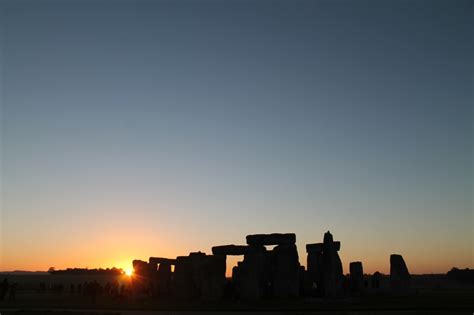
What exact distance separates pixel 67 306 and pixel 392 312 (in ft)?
45.6

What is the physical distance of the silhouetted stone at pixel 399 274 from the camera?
30.7m

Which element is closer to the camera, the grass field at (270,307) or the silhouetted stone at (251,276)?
the grass field at (270,307)

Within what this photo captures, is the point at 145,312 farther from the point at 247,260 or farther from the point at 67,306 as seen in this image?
the point at 247,260

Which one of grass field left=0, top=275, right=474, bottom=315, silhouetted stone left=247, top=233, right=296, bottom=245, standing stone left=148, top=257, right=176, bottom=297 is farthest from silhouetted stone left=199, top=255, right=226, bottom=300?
standing stone left=148, top=257, right=176, bottom=297

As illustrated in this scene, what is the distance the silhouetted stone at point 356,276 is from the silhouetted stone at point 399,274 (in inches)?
71.2

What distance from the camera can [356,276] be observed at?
3222 cm

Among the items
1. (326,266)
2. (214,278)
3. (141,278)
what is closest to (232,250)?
(214,278)

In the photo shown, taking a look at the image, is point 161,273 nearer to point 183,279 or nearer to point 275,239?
point 183,279

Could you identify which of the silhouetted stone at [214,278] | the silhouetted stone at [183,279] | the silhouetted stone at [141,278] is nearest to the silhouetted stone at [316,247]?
the silhouetted stone at [214,278]

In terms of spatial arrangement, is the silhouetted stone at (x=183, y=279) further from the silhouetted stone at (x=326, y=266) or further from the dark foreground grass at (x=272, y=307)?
the silhouetted stone at (x=326, y=266)

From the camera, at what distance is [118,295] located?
3009cm

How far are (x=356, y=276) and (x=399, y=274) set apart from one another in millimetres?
2455

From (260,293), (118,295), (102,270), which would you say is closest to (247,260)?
(260,293)

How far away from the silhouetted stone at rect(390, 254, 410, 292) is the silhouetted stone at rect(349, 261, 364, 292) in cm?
181
